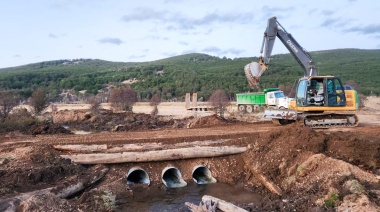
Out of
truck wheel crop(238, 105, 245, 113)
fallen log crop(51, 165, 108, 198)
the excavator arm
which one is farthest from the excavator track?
truck wheel crop(238, 105, 245, 113)

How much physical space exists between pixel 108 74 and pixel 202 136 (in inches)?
3105

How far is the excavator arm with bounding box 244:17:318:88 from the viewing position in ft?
63.2

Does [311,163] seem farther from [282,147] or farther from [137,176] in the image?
[137,176]

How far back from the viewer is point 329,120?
715 inches

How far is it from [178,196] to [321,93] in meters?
8.90

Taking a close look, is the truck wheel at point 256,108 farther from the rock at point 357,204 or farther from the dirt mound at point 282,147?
the rock at point 357,204

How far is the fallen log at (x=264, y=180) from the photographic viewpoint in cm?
1167

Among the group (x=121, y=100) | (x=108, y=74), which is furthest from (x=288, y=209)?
(x=108, y=74)

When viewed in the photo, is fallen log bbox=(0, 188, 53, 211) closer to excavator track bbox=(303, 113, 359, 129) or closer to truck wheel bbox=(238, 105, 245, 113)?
excavator track bbox=(303, 113, 359, 129)

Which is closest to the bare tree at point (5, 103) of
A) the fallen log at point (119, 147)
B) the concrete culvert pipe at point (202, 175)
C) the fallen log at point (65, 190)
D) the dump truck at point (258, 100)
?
the fallen log at point (119, 147)

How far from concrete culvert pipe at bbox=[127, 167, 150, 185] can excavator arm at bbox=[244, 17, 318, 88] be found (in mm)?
7981

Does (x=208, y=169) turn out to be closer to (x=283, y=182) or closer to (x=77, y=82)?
(x=283, y=182)

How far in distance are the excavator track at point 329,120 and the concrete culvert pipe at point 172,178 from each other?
7098 millimetres

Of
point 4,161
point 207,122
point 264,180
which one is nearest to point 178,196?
point 264,180
